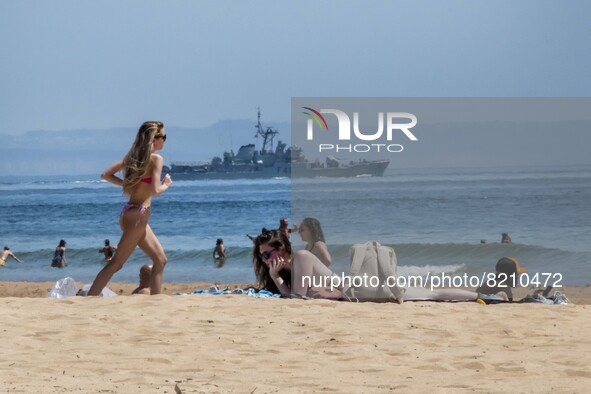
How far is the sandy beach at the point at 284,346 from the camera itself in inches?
250

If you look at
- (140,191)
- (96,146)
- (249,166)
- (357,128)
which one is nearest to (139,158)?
(140,191)

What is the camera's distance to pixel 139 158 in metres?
9.32

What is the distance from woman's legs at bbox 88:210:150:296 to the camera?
9.25m

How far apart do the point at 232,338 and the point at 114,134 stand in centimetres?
6067

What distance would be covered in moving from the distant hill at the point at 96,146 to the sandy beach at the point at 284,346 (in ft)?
164

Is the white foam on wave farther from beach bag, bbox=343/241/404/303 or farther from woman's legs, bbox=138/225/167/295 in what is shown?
woman's legs, bbox=138/225/167/295

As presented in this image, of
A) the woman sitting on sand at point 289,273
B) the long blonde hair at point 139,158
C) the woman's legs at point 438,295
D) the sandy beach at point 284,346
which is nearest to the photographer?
the sandy beach at point 284,346

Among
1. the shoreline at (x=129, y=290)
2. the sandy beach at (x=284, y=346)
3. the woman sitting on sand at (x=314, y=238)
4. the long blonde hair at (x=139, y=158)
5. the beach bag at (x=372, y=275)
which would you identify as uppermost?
the long blonde hair at (x=139, y=158)

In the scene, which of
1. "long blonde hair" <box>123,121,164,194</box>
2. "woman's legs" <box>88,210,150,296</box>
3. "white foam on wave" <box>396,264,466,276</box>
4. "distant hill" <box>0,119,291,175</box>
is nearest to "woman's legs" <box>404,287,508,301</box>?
"white foam on wave" <box>396,264,466,276</box>

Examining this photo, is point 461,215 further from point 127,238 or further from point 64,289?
point 64,289

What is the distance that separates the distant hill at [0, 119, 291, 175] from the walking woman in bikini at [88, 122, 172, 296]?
1943 inches

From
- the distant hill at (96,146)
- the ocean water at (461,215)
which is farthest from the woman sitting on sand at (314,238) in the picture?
the distant hill at (96,146)

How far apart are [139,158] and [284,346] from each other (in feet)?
7.94

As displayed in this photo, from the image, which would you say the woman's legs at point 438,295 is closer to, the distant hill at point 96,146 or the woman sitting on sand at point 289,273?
the woman sitting on sand at point 289,273
